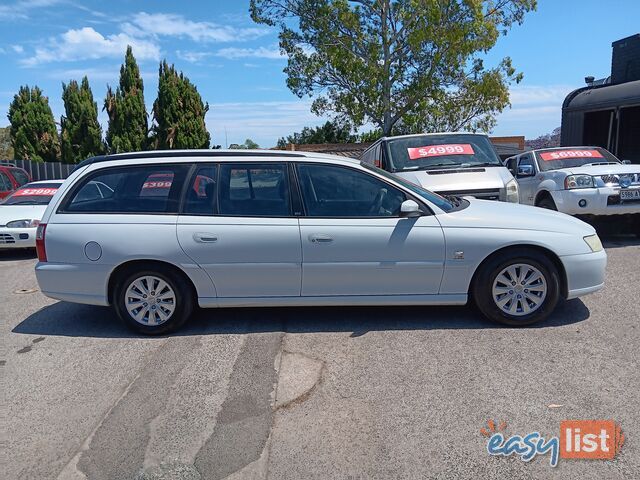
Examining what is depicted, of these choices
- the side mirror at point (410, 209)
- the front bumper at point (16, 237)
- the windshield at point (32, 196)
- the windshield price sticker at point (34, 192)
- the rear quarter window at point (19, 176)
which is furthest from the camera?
the rear quarter window at point (19, 176)

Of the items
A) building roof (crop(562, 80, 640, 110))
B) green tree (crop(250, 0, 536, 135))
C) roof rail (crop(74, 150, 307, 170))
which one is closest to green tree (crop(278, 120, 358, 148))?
green tree (crop(250, 0, 536, 135))

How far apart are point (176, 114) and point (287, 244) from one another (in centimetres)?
2173

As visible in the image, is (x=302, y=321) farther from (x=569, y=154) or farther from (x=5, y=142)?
(x=5, y=142)

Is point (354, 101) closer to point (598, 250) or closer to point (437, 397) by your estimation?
point (598, 250)

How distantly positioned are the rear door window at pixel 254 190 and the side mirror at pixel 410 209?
1034mm

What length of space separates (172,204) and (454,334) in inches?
112

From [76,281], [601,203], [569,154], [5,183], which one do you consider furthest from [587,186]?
[5,183]

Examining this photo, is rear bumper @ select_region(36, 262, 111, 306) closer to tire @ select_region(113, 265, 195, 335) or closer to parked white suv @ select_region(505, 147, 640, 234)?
tire @ select_region(113, 265, 195, 335)

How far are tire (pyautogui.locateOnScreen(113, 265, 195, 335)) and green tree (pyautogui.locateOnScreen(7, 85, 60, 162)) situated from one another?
23.0m

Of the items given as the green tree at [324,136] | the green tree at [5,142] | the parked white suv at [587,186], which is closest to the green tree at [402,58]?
the green tree at [324,136]

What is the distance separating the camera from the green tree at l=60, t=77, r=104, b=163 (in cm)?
2473

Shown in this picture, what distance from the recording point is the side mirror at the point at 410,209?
16.0 ft

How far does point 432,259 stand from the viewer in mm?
4926

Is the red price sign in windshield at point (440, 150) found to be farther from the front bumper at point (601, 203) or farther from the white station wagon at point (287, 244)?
the white station wagon at point (287, 244)
